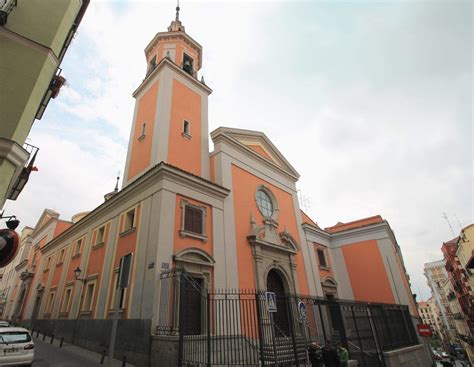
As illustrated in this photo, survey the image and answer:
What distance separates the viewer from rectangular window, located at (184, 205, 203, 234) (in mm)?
12297

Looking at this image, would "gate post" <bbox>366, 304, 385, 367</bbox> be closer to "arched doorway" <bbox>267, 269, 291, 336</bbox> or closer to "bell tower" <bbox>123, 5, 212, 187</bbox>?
"arched doorway" <bbox>267, 269, 291, 336</bbox>

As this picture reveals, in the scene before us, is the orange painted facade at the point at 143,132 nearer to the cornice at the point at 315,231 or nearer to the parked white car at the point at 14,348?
the parked white car at the point at 14,348

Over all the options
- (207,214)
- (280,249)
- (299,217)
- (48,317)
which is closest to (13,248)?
(207,214)

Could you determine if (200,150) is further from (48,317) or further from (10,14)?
(48,317)

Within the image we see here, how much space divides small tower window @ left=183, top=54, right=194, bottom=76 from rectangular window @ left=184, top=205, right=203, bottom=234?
10844mm

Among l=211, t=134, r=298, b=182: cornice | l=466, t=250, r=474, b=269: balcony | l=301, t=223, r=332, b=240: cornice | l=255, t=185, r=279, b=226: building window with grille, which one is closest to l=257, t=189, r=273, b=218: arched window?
l=255, t=185, r=279, b=226: building window with grille

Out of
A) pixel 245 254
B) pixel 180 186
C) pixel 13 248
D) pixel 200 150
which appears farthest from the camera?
pixel 200 150

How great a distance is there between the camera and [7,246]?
19.8 feet

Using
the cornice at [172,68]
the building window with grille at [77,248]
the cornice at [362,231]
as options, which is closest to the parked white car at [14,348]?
the building window with grille at [77,248]

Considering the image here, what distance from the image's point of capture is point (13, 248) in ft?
20.1

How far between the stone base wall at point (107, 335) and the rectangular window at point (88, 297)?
2.17 feet

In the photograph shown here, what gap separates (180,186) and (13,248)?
7028mm

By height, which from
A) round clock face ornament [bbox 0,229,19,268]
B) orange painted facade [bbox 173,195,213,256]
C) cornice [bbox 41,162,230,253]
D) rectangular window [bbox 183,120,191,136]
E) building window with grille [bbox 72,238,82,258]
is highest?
→ rectangular window [bbox 183,120,191,136]

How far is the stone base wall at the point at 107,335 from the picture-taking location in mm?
9453
